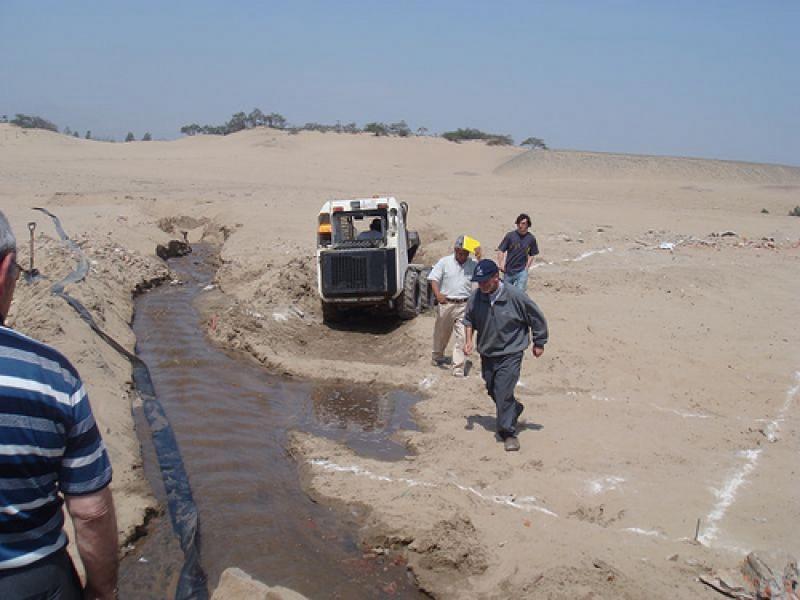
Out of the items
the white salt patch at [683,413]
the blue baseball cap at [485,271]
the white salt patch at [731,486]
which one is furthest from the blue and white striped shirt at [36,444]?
the white salt patch at [683,413]

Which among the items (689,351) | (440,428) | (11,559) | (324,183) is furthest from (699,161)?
(11,559)

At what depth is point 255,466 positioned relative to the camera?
6.98 meters

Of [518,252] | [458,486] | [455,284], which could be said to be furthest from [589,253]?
[458,486]

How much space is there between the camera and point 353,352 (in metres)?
11.1

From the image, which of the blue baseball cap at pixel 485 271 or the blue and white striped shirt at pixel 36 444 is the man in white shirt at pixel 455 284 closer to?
the blue baseball cap at pixel 485 271

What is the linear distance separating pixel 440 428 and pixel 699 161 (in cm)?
3678

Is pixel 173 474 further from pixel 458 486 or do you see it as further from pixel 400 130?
pixel 400 130

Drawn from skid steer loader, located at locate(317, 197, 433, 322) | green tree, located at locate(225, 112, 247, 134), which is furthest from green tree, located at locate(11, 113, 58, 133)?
skid steer loader, located at locate(317, 197, 433, 322)

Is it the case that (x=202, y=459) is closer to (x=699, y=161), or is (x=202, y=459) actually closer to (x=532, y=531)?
(x=532, y=531)

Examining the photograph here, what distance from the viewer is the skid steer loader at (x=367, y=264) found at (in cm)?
1138

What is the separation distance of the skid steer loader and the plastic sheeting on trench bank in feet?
11.0

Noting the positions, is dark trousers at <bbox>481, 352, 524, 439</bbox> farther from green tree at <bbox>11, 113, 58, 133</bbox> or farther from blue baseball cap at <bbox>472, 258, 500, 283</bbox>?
green tree at <bbox>11, 113, 58, 133</bbox>

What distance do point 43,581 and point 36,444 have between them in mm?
449

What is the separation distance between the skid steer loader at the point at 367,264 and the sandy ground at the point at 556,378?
56 cm
